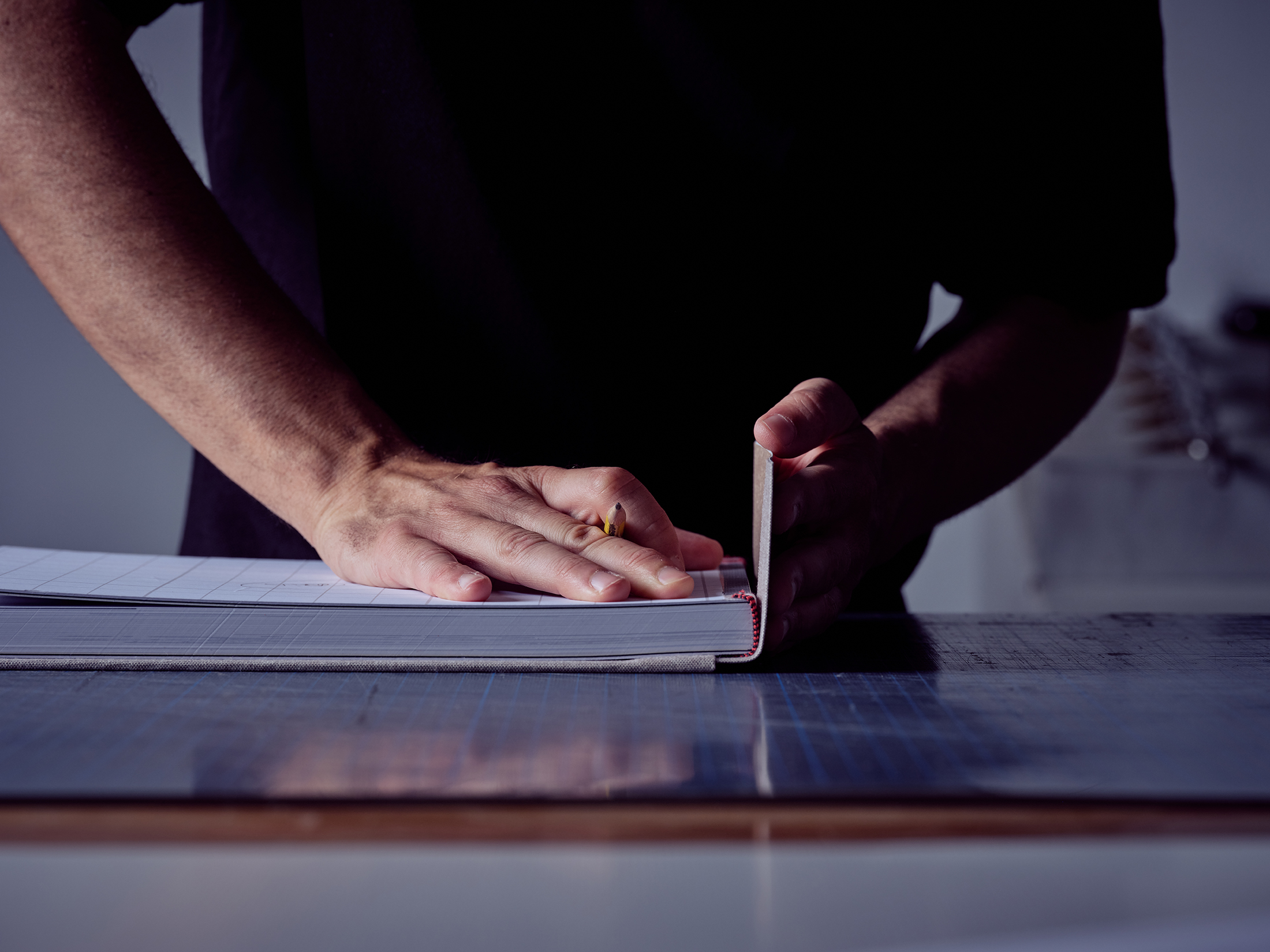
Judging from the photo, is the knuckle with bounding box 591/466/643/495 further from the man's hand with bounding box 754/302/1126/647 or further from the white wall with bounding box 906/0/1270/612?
the white wall with bounding box 906/0/1270/612

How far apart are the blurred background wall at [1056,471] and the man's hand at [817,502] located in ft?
5.81

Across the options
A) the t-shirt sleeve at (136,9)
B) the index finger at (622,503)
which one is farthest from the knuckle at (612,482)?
the t-shirt sleeve at (136,9)

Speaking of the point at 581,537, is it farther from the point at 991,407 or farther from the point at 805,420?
the point at 991,407

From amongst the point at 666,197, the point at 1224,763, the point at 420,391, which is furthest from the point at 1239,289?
the point at 1224,763

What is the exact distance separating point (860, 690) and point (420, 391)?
0.56 m

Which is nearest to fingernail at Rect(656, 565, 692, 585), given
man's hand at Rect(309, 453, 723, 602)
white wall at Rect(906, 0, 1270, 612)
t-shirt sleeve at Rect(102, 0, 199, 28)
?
man's hand at Rect(309, 453, 723, 602)

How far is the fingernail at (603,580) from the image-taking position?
0.50m

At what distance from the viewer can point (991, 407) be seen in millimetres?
897

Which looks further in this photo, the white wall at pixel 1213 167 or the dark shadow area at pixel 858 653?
the white wall at pixel 1213 167

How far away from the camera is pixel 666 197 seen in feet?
2.91

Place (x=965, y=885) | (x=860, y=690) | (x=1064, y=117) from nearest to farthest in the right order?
(x=965, y=885), (x=860, y=690), (x=1064, y=117)

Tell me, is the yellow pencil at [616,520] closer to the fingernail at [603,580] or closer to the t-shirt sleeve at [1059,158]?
the fingernail at [603,580]

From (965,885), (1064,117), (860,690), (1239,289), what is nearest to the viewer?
(965,885)

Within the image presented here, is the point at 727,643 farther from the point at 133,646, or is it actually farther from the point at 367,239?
the point at 367,239
